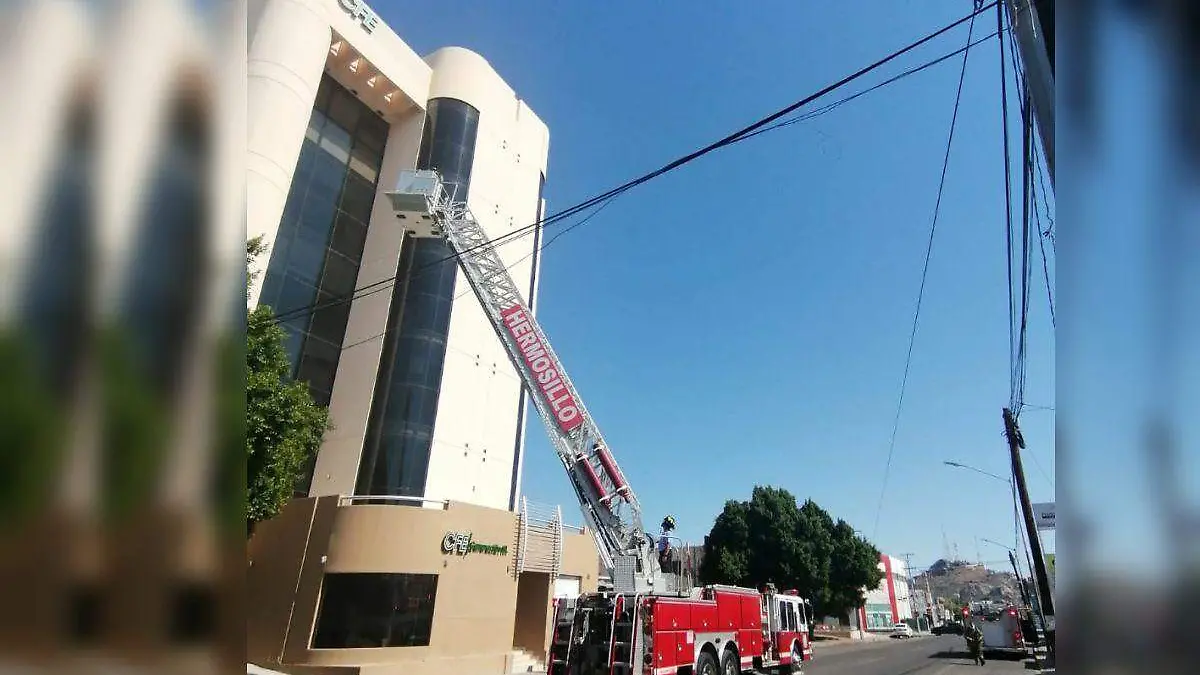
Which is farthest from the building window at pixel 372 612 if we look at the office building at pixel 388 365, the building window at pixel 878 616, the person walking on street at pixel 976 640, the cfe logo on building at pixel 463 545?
the building window at pixel 878 616

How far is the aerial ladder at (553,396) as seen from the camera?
601 inches

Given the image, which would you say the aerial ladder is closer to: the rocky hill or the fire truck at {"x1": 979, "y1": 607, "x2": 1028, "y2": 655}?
the fire truck at {"x1": 979, "y1": 607, "x2": 1028, "y2": 655}

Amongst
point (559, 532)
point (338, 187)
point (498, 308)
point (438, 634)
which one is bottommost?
point (438, 634)

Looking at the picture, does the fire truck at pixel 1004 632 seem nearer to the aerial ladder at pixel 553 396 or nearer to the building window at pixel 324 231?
the aerial ladder at pixel 553 396

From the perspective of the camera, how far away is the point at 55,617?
80 cm

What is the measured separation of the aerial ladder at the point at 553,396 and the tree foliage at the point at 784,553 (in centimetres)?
2927

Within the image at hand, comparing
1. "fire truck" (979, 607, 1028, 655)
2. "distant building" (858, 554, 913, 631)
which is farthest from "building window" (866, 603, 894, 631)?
"fire truck" (979, 607, 1028, 655)

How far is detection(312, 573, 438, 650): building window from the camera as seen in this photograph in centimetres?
1809

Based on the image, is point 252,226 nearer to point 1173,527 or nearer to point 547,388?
point 547,388

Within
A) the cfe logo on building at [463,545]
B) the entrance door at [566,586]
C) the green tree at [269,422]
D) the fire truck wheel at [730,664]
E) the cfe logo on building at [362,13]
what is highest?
the cfe logo on building at [362,13]

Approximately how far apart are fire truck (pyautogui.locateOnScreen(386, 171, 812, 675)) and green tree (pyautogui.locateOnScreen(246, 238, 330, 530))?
5097 millimetres

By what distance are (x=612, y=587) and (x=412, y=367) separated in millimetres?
14538

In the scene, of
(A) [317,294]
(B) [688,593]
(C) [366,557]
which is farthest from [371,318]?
(B) [688,593]

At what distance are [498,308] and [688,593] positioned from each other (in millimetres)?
8716
